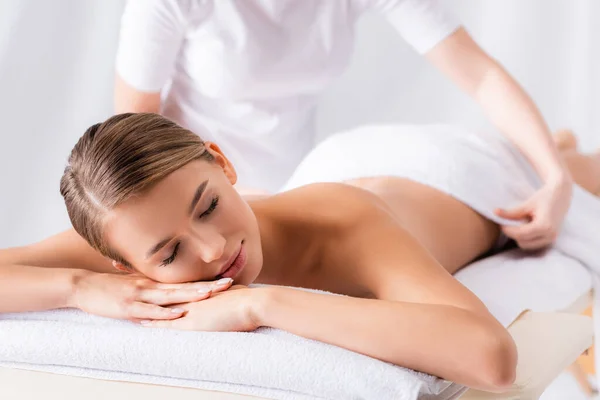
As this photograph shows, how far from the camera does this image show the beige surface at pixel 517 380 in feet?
4.06

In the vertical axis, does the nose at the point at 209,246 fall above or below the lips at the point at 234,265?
above

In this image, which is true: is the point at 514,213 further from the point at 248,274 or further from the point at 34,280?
the point at 34,280

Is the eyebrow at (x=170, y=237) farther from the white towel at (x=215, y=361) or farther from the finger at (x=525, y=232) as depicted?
the finger at (x=525, y=232)

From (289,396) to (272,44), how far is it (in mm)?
1151

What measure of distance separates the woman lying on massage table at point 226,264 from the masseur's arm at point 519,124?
522 millimetres

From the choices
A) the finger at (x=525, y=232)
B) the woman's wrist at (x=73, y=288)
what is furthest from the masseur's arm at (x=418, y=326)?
the finger at (x=525, y=232)

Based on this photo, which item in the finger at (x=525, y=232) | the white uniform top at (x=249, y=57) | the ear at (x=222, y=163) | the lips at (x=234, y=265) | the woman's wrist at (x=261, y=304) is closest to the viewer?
the woman's wrist at (x=261, y=304)

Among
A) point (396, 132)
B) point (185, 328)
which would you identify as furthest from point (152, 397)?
point (396, 132)

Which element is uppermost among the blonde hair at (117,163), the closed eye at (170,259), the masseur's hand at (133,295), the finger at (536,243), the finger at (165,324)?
the blonde hair at (117,163)

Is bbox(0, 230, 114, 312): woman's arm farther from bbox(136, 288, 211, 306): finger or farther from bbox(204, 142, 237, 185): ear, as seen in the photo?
bbox(204, 142, 237, 185): ear

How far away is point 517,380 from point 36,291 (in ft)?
2.48

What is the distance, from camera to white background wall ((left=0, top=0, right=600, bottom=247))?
284cm

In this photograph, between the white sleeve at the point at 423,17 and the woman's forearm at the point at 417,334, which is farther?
the white sleeve at the point at 423,17

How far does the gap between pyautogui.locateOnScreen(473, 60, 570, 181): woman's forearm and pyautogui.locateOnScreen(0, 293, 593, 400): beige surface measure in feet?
2.21
